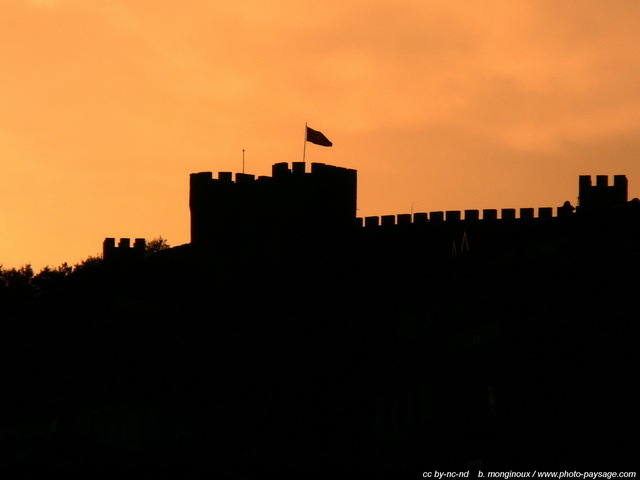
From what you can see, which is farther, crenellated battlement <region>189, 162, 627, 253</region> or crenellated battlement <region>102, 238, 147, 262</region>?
crenellated battlement <region>102, 238, 147, 262</region>

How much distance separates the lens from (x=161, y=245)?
108062 mm

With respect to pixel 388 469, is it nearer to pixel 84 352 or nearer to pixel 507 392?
pixel 507 392

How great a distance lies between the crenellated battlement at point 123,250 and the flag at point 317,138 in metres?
14.2

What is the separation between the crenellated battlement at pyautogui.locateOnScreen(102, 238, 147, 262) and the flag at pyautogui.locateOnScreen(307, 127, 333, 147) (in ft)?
46.6

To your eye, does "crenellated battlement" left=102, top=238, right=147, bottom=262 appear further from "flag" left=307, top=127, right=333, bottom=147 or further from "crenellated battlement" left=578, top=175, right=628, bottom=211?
"crenellated battlement" left=578, top=175, right=628, bottom=211

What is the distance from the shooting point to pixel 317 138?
68.2m

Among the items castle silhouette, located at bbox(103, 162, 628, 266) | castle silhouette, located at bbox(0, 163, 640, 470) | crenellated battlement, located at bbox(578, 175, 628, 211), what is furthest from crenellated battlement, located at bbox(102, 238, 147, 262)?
crenellated battlement, located at bbox(578, 175, 628, 211)

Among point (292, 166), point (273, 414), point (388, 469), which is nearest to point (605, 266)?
point (388, 469)

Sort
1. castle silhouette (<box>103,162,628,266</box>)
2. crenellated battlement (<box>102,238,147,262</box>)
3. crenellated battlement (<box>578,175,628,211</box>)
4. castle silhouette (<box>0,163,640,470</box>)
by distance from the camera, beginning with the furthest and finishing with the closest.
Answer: crenellated battlement (<box>102,238,147,262</box>) → castle silhouette (<box>103,162,628,266</box>) → crenellated battlement (<box>578,175,628,211</box>) → castle silhouette (<box>0,163,640,470</box>)

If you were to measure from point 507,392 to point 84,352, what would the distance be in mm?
24844

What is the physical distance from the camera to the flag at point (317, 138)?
223 feet

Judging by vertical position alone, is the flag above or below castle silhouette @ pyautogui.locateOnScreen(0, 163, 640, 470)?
above

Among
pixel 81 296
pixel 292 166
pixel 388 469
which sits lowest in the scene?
pixel 388 469

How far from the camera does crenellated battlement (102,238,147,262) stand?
79812 mm
